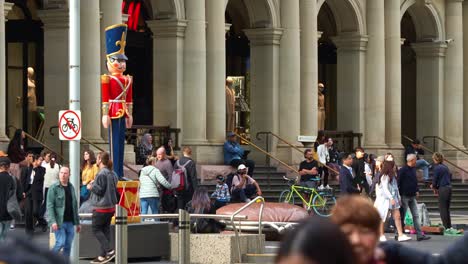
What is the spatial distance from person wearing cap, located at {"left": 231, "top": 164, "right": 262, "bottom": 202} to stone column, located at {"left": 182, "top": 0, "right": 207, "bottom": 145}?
7339mm

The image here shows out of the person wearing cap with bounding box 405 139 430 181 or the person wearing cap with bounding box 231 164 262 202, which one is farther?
the person wearing cap with bounding box 405 139 430 181

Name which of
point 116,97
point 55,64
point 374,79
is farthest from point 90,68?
point 374,79

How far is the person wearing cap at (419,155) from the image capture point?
42938 millimetres

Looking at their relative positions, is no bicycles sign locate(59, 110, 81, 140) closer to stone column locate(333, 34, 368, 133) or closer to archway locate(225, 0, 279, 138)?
archway locate(225, 0, 279, 138)

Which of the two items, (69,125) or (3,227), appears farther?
(69,125)

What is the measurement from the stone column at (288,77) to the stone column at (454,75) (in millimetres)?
9969

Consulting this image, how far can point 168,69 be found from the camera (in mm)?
38625

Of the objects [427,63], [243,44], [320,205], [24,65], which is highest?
[243,44]

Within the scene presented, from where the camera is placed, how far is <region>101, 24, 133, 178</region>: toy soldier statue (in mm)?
20797

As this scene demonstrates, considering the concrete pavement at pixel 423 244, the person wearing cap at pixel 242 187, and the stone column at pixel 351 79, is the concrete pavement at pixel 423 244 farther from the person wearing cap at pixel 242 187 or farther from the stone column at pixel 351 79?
the stone column at pixel 351 79

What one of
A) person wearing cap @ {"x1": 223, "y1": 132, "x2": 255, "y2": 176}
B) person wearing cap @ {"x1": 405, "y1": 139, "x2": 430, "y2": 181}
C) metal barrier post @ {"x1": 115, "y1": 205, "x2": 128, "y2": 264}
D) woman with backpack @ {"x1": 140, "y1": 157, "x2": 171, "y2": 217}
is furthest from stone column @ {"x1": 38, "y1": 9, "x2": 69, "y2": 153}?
metal barrier post @ {"x1": 115, "y1": 205, "x2": 128, "y2": 264}

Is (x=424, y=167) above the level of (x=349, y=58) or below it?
below

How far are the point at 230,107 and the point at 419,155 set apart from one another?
7.64 metres

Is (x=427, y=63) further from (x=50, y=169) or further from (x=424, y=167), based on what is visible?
(x=50, y=169)
